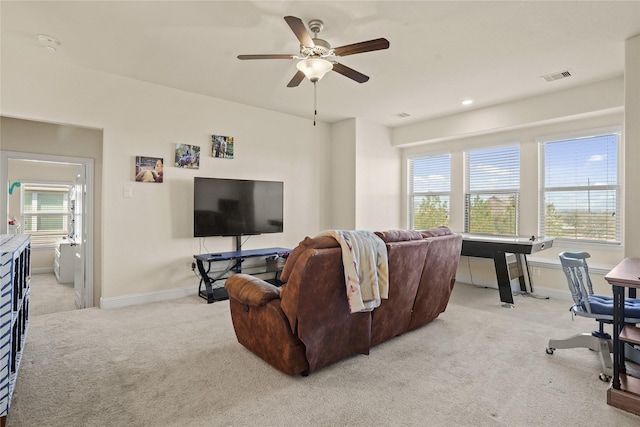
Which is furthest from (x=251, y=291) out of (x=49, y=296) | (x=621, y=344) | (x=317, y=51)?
(x=49, y=296)

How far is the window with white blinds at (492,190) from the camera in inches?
201

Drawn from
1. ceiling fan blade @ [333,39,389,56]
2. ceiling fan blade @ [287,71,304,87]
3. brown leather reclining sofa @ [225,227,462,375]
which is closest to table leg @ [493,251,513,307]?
brown leather reclining sofa @ [225,227,462,375]

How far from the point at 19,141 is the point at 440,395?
492 cm

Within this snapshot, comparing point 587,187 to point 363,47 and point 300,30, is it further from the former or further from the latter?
point 300,30

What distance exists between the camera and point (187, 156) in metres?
4.53

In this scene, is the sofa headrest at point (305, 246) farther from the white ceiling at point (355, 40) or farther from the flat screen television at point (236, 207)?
the flat screen television at point (236, 207)

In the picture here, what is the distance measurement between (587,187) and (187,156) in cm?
527

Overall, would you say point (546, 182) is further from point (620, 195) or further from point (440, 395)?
point (440, 395)

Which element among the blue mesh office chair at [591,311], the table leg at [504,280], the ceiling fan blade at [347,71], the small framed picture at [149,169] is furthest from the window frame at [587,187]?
the small framed picture at [149,169]

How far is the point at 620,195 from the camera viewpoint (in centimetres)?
415

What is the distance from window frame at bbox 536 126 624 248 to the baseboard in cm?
503

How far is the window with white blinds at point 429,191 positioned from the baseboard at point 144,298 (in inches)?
160

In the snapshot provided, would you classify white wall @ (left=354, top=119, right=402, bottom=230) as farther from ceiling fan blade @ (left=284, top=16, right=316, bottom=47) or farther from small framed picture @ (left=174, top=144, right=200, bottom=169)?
ceiling fan blade @ (left=284, top=16, right=316, bottom=47)

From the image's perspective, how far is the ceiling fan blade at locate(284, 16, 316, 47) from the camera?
7.19 ft
